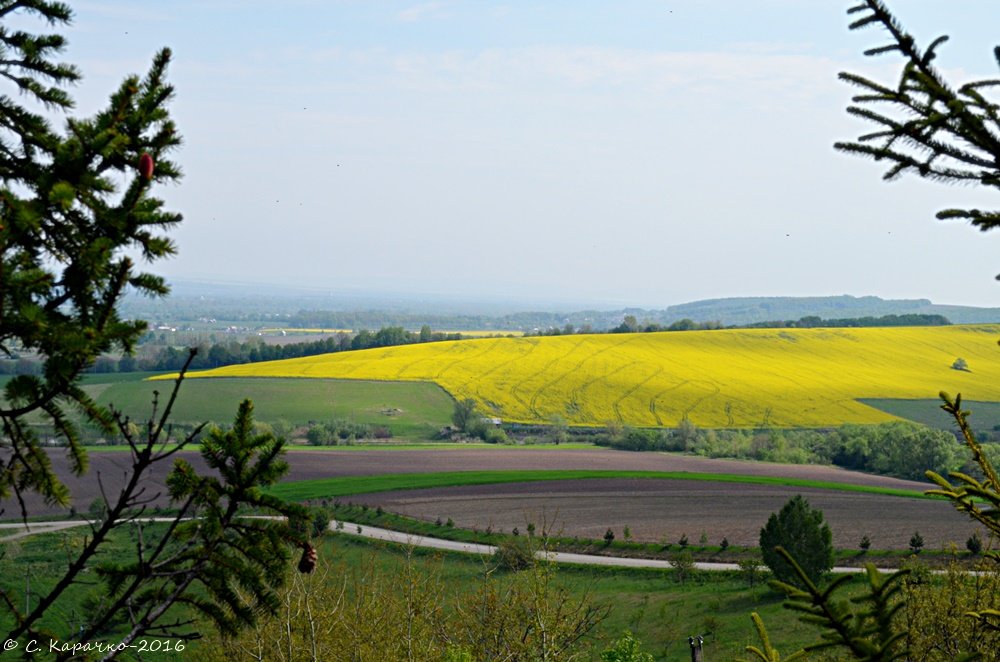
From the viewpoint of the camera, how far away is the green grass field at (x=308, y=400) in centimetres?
7125

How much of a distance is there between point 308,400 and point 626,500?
1381 inches

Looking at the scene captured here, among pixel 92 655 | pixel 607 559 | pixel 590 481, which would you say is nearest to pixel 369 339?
pixel 590 481

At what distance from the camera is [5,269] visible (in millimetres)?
3527

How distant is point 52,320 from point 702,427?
231ft

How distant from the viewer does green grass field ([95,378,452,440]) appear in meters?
71.2

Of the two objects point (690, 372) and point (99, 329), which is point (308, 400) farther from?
point (99, 329)

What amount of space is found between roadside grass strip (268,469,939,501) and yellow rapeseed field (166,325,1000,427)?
17.7m

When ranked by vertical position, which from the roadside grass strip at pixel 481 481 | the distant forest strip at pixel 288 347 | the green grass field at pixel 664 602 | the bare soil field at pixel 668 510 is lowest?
the green grass field at pixel 664 602

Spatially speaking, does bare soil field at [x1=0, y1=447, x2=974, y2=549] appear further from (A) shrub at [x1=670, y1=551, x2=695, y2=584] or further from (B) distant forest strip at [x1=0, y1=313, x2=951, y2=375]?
(B) distant forest strip at [x1=0, y1=313, x2=951, y2=375]

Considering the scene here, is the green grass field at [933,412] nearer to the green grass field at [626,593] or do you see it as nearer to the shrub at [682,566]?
the shrub at [682,566]

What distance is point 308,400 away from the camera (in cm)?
7669

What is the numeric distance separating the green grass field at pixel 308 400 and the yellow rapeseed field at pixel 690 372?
3.35m

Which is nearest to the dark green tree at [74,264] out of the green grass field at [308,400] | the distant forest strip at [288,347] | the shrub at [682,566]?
the shrub at [682,566]

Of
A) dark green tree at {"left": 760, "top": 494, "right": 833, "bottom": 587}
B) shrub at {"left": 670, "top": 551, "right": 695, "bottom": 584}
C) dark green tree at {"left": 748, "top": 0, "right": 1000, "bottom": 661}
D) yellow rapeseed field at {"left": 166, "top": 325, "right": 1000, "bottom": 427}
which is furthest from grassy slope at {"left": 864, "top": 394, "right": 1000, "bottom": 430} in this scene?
dark green tree at {"left": 748, "top": 0, "right": 1000, "bottom": 661}
